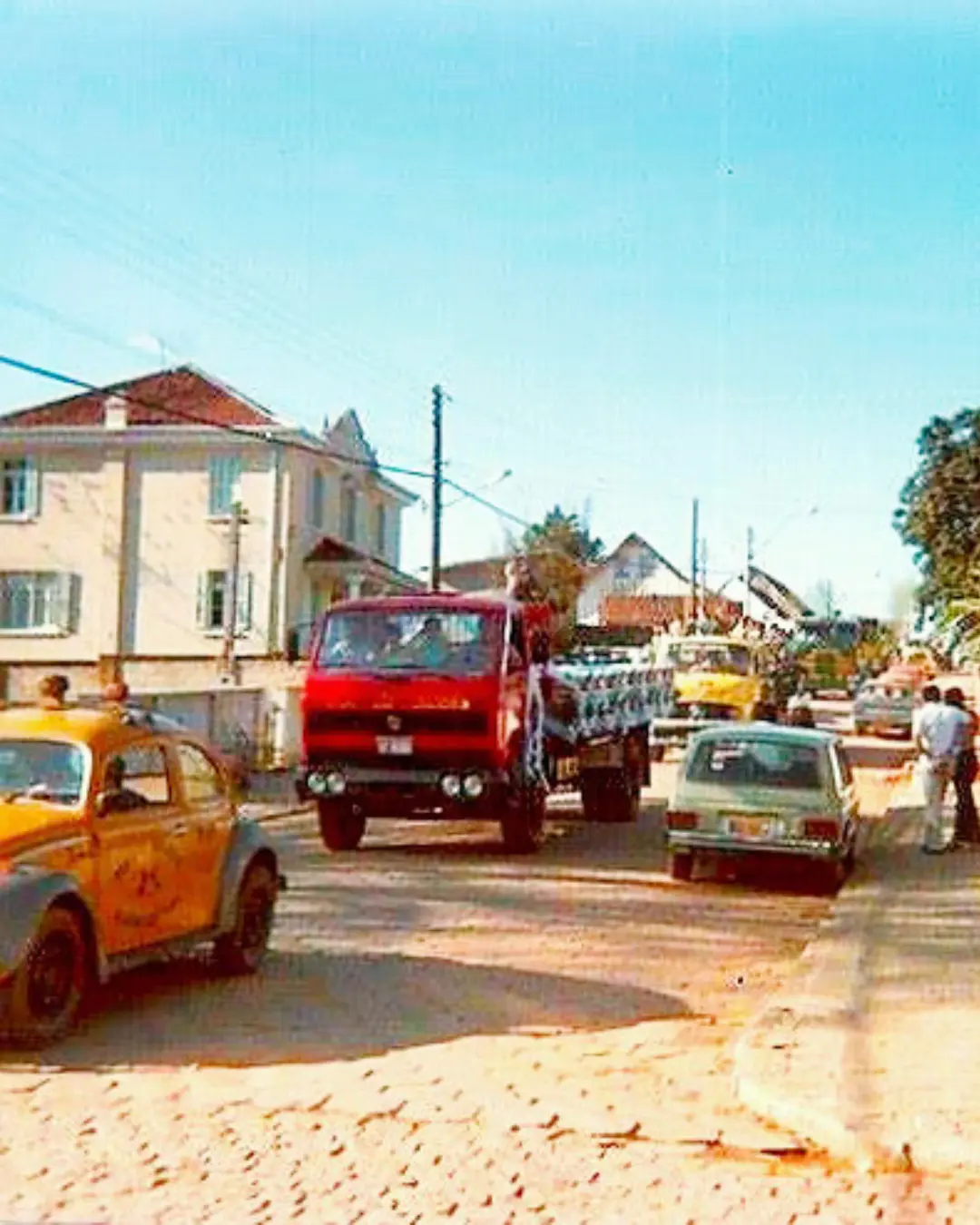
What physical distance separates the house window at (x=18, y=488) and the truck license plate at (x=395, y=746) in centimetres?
3227

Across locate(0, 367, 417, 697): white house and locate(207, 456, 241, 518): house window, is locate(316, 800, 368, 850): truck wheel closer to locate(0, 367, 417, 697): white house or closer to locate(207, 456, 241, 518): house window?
locate(0, 367, 417, 697): white house

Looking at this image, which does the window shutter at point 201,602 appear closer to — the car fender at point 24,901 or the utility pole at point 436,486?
the utility pole at point 436,486

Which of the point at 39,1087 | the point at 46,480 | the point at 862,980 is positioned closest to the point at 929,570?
the point at 46,480

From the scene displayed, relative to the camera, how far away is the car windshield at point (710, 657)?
37.8 m

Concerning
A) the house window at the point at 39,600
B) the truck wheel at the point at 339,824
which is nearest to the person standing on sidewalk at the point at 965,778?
the truck wheel at the point at 339,824

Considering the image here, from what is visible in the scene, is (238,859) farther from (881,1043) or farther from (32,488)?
(32,488)

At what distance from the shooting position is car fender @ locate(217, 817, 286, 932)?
11.0m

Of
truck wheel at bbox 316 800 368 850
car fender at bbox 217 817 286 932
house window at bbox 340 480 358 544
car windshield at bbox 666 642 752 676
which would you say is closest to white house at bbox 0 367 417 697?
house window at bbox 340 480 358 544

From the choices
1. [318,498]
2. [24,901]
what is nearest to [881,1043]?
[24,901]

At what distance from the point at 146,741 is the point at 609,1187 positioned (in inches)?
186

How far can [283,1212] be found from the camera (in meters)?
6.40

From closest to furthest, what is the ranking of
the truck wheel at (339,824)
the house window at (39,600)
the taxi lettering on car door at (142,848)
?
1. the taxi lettering on car door at (142,848)
2. the truck wheel at (339,824)
3. the house window at (39,600)

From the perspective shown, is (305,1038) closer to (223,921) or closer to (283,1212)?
(223,921)

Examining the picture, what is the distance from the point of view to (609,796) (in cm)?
2223
